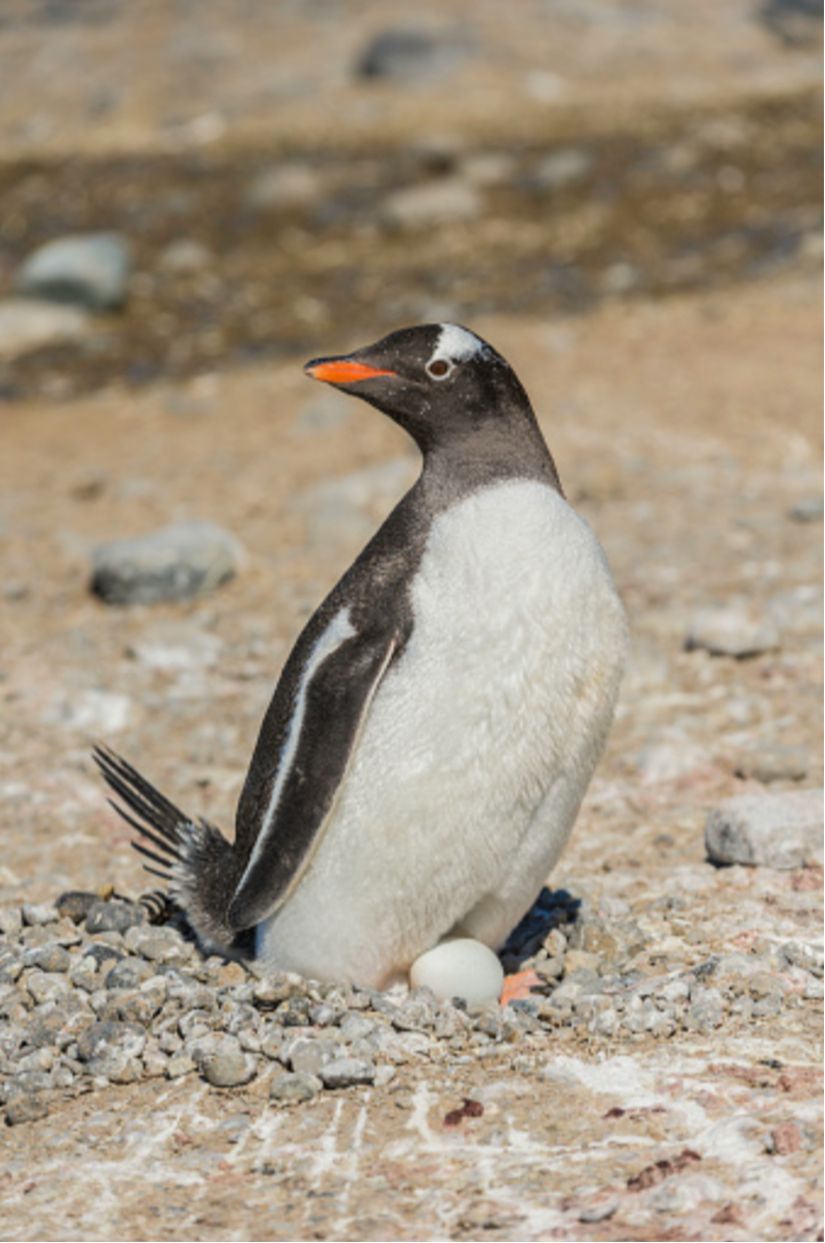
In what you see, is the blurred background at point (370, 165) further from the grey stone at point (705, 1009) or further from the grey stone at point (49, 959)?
the grey stone at point (705, 1009)

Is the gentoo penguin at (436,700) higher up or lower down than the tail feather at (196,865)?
higher up

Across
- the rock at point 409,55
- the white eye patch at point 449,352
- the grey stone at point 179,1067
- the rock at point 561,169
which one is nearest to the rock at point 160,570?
the white eye patch at point 449,352

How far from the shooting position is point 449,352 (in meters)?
3.96

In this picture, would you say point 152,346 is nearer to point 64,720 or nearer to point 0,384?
point 0,384

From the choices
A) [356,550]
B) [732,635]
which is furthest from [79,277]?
[732,635]

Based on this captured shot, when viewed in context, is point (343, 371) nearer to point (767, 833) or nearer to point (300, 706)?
point (300, 706)

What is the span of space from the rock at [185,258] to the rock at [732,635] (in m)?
8.02

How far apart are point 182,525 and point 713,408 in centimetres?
307

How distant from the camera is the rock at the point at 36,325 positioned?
12852 millimetres

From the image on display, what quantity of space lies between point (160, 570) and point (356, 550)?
1.01 meters

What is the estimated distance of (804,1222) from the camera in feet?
10.1

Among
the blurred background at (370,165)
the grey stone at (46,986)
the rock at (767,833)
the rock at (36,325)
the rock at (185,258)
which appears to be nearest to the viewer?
the grey stone at (46,986)

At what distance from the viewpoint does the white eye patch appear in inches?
156

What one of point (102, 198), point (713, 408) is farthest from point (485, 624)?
point (102, 198)
